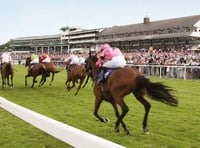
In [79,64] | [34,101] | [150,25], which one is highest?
[150,25]

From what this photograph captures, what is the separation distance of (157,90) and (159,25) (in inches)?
2178

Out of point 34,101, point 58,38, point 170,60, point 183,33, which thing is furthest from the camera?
point 58,38

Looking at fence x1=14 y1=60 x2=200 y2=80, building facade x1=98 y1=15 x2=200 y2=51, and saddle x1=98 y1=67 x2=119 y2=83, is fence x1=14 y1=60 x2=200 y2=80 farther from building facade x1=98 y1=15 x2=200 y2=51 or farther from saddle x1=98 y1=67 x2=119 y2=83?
building facade x1=98 y1=15 x2=200 y2=51

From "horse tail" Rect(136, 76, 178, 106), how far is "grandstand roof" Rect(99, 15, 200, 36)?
4863 cm

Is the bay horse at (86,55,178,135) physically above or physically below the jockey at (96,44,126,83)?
below

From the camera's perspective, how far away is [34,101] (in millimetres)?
10750

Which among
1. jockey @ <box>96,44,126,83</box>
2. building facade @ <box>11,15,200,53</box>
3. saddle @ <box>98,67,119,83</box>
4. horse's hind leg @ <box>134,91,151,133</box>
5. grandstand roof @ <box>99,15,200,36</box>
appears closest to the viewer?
horse's hind leg @ <box>134,91,151,133</box>

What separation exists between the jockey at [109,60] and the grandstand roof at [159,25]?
156ft

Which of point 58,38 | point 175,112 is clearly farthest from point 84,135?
point 58,38

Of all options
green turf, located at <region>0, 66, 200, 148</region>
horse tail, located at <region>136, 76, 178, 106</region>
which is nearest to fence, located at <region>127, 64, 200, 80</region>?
green turf, located at <region>0, 66, 200, 148</region>

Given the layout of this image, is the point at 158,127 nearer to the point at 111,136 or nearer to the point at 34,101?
the point at 111,136

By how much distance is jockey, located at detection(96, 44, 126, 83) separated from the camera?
265 inches

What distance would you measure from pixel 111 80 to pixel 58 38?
94603 millimetres

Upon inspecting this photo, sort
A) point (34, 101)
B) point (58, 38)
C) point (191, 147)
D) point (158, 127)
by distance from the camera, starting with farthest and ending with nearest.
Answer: point (58, 38), point (34, 101), point (158, 127), point (191, 147)
